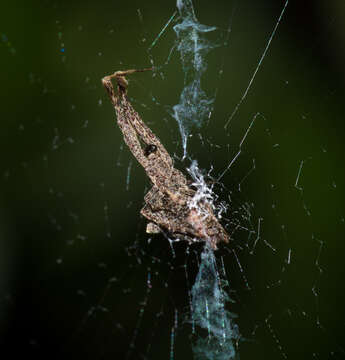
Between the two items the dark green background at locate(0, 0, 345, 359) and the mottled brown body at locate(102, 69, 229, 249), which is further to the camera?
the dark green background at locate(0, 0, 345, 359)

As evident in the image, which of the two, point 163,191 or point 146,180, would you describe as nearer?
point 163,191

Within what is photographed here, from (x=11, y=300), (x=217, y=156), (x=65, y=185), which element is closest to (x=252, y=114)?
(x=217, y=156)

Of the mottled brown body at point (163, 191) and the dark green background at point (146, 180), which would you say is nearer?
the mottled brown body at point (163, 191)

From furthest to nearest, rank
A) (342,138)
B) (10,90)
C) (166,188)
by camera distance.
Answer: (342,138) → (10,90) → (166,188)

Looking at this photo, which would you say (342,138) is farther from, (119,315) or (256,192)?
(119,315)
